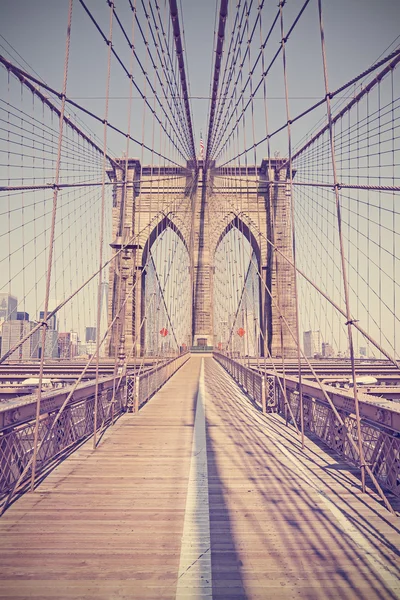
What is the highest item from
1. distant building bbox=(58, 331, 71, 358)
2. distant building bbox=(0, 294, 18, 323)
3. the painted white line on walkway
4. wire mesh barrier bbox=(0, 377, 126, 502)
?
distant building bbox=(0, 294, 18, 323)

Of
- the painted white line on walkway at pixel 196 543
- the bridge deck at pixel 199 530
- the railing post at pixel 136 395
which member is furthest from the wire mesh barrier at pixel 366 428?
the railing post at pixel 136 395

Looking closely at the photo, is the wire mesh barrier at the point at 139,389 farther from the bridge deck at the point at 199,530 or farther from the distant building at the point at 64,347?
the distant building at the point at 64,347

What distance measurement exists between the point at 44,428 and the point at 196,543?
11.0 ft

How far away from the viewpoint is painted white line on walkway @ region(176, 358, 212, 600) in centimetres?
264

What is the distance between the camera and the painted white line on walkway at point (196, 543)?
264 centimetres

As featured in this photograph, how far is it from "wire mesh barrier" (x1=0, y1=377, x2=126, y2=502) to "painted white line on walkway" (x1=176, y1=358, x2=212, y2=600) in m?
1.93

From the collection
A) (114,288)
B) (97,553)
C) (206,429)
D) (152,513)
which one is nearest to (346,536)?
(152,513)

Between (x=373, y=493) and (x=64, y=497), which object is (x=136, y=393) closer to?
(x=64, y=497)

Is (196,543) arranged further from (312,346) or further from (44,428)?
(312,346)

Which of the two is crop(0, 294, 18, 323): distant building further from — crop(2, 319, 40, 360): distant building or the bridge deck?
the bridge deck

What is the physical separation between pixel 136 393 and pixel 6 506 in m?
5.75

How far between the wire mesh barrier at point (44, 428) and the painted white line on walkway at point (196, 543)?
1.93 meters

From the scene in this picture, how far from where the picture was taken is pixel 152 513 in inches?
152

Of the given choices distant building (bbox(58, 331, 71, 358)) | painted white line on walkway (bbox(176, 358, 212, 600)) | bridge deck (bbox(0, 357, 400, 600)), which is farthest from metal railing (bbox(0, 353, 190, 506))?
distant building (bbox(58, 331, 71, 358))
